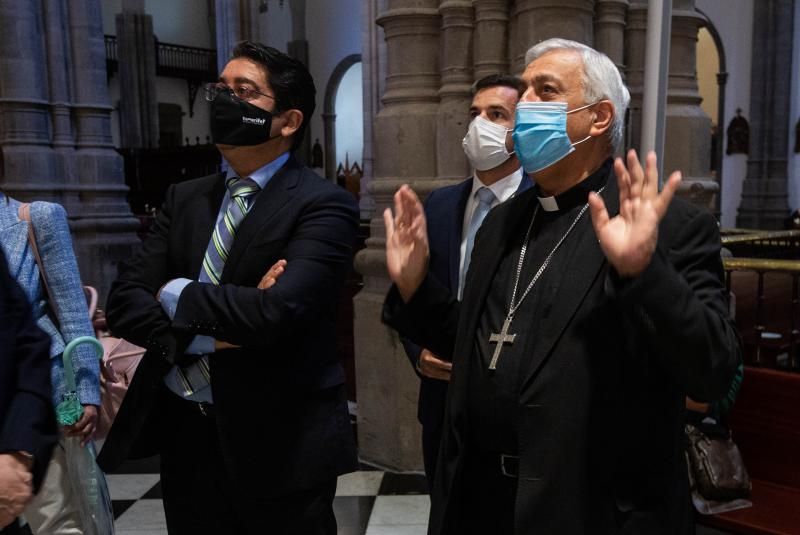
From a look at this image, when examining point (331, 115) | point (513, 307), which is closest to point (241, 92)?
point (513, 307)

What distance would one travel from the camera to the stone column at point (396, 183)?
3814 millimetres

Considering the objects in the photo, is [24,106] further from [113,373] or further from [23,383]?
[23,383]

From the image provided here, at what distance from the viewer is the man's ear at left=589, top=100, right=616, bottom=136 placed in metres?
1.66

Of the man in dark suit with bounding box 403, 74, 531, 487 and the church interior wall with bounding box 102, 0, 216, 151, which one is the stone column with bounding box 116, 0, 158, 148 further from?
the man in dark suit with bounding box 403, 74, 531, 487

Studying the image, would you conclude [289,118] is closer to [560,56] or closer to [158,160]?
[560,56]

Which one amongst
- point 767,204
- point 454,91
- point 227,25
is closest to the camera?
point 454,91

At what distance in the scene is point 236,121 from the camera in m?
2.10

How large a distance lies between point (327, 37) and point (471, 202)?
18701 millimetres

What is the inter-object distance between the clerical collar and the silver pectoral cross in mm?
286

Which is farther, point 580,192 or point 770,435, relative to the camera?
point 770,435

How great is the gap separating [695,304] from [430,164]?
2.60 m

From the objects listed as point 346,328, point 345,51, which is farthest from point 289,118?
point 345,51

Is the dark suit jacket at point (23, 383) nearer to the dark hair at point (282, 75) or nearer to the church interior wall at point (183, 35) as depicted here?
the dark hair at point (282, 75)

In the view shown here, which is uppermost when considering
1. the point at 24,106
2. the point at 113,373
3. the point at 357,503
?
the point at 24,106
